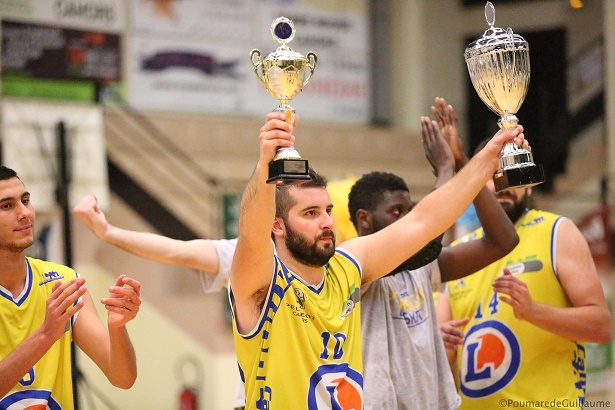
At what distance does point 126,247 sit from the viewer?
13.8 ft

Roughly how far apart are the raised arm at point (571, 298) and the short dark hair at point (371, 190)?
2.10 ft

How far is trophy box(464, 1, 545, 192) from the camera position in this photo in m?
3.36

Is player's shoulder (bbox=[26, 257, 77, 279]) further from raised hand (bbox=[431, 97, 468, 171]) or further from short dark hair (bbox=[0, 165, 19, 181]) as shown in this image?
raised hand (bbox=[431, 97, 468, 171])

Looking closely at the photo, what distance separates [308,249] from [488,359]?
1479 millimetres

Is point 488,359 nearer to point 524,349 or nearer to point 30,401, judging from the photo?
point 524,349

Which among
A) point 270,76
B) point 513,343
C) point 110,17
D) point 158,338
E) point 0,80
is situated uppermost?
point 110,17

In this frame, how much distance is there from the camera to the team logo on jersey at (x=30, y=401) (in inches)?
135

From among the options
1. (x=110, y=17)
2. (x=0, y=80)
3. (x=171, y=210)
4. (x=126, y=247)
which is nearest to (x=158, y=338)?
(x=171, y=210)

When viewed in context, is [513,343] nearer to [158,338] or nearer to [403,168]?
[158,338]

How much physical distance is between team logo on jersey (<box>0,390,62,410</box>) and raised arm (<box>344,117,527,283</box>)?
4.45 feet

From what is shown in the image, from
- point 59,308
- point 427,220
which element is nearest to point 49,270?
point 59,308

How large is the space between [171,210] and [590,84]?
6782 millimetres

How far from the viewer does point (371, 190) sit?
13.0ft

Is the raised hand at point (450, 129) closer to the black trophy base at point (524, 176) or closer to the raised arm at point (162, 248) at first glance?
the black trophy base at point (524, 176)
